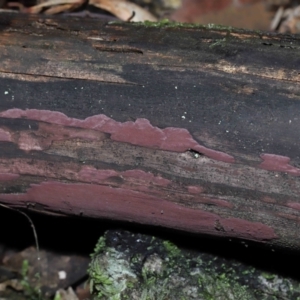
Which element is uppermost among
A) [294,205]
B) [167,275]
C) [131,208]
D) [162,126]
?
[162,126]

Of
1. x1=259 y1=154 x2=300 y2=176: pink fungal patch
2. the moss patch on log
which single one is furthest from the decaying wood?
the moss patch on log

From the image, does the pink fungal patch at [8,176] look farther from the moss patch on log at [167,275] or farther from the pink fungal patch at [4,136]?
the moss patch on log at [167,275]

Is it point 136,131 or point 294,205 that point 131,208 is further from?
point 294,205

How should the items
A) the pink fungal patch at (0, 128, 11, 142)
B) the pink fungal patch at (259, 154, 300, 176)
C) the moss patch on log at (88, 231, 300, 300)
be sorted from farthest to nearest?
the moss patch on log at (88, 231, 300, 300) → the pink fungal patch at (0, 128, 11, 142) → the pink fungal patch at (259, 154, 300, 176)

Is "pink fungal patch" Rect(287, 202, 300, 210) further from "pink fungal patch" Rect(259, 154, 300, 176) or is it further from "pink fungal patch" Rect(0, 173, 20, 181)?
"pink fungal patch" Rect(0, 173, 20, 181)

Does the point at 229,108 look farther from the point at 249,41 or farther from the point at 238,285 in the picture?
the point at 238,285

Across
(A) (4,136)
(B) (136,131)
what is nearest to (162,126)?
(B) (136,131)

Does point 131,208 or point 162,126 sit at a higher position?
point 162,126

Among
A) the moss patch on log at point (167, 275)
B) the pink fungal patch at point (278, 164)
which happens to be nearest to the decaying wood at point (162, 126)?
the pink fungal patch at point (278, 164)
